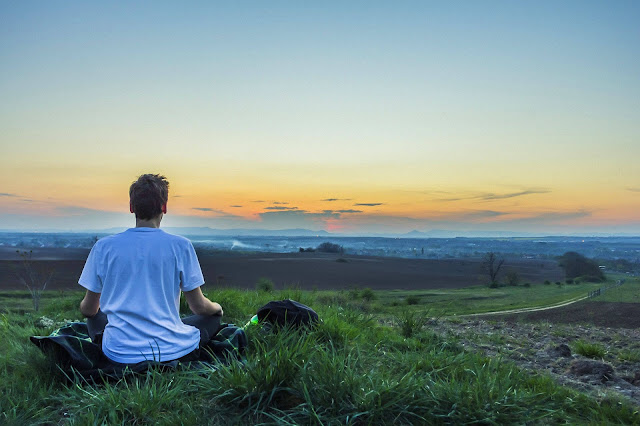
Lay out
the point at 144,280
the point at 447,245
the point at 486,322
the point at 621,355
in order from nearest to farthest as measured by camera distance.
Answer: the point at 144,280 < the point at 621,355 < the point at 486,322 < the point at 447,245

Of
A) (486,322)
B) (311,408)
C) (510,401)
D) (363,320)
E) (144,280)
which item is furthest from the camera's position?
(486,322)

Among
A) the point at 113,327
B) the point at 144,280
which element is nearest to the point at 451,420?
the point at 144,280

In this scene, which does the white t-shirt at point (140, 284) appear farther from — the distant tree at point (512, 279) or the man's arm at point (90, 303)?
the distant tree at point (512, 279)

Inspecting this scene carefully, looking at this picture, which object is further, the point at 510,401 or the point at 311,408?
the point at 510,401

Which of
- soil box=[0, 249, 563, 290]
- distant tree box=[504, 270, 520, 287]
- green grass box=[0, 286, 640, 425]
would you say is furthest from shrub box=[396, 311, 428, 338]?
distant tree box=[504, 270, 520, 287]

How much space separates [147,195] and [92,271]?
30.2 inches

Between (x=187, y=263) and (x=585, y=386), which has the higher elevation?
(x=187, y=263)

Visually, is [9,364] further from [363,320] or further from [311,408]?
[363,320]

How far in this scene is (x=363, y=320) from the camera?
680cm

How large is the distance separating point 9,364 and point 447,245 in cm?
14412

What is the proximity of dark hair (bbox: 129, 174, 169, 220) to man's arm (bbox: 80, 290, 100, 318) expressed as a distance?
0.78 meters

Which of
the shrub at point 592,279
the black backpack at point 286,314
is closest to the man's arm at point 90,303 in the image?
the black backpack at point 286,314

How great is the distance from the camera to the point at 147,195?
361 cm

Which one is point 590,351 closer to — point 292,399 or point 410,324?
point 410,324
